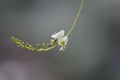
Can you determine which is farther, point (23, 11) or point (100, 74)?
point (23, 11)

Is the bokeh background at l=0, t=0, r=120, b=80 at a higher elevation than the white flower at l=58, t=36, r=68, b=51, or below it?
higher

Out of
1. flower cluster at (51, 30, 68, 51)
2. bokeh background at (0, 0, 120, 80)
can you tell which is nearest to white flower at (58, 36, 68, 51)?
flower cluster at (51, 30, 68, 51)

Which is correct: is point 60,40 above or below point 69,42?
below

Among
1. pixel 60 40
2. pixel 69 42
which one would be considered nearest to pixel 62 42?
pixel 60 40

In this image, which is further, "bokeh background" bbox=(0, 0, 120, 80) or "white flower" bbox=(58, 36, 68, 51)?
"bokeh background" bbox=(0, 0, 120, 80)

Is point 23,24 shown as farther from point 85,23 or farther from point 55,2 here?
point 85,23

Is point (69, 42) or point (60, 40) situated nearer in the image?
point (60, 40)

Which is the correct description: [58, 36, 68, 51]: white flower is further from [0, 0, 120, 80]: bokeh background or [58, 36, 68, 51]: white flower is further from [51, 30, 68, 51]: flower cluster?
[0, 0, 120, 80]: bokeh background

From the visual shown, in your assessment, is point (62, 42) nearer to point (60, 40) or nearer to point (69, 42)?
point (60, 40)

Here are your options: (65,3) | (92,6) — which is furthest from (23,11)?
(92,6)
